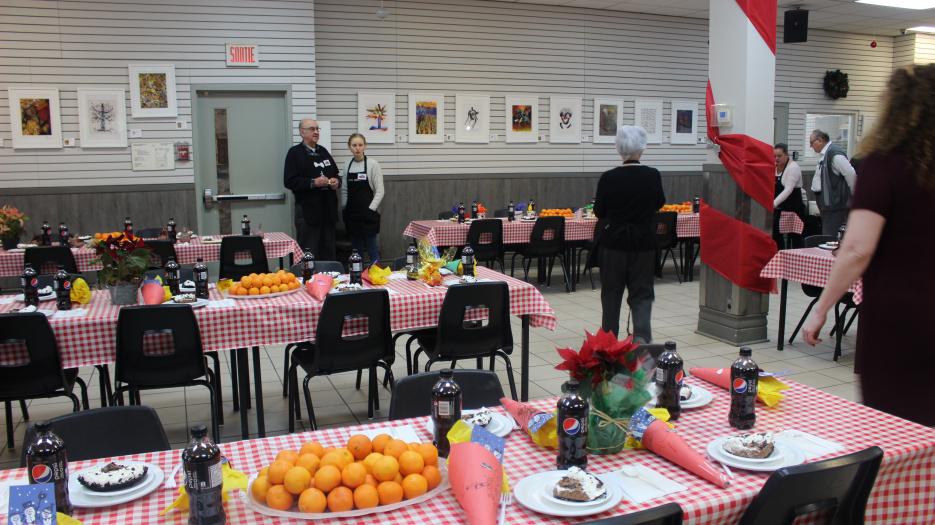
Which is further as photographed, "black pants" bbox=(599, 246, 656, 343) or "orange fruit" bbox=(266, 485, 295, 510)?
"black pants" bbox=(599, 246, 656, 343)

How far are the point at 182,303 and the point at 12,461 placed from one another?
54.2 inches

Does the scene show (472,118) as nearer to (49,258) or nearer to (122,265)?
(49,258)

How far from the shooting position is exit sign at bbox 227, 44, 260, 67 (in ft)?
30.3

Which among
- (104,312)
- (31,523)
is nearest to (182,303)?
(104,312)

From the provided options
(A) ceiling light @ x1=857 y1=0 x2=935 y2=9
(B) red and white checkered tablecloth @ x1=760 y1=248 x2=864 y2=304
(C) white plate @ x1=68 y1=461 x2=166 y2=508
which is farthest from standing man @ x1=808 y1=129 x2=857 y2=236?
(C) white plate @ x1=68 y1=461 x2=166 y2=508

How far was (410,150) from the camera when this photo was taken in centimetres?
1071

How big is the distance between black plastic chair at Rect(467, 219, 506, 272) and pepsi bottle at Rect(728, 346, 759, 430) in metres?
6.09

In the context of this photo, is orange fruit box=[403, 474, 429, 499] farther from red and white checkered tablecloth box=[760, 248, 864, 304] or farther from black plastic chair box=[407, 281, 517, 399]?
red and white checkered tablecloth box=[760, 248, 864, 304]

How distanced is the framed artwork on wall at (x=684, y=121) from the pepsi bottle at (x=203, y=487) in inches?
467

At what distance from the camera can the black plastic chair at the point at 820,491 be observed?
184 centimetres

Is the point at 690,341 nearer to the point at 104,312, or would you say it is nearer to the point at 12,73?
the point at 104,312

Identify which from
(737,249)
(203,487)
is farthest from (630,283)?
(203,487)

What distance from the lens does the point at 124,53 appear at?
8.98m

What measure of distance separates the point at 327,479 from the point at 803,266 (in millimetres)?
5059
